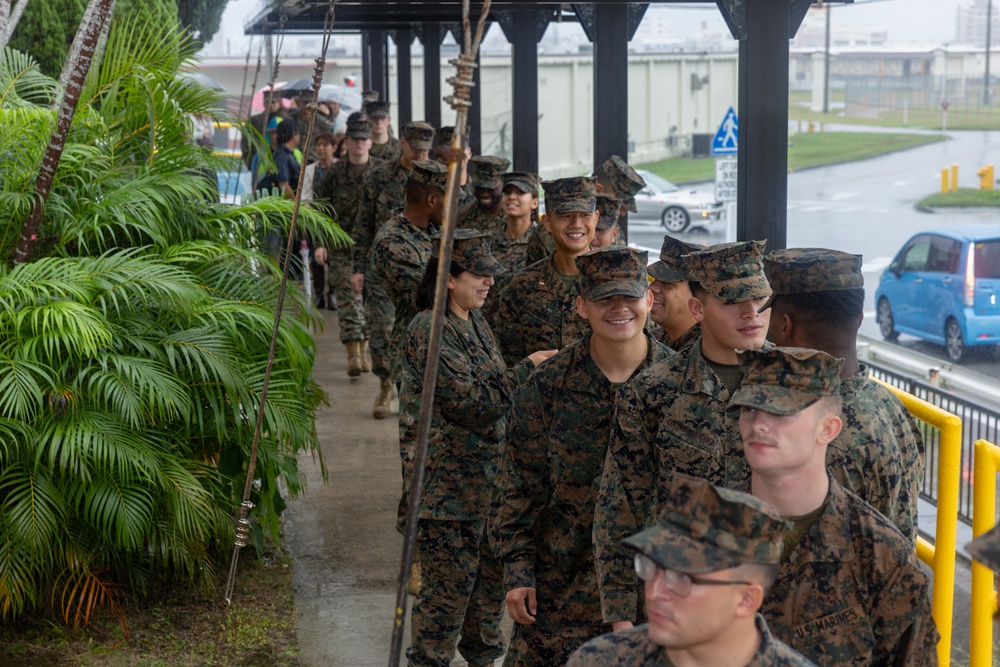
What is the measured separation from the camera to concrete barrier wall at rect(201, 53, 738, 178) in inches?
1401

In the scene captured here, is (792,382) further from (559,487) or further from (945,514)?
(945,514)

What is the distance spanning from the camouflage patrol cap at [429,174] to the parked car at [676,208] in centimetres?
2274

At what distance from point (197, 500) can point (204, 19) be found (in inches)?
581

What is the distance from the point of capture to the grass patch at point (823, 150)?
45438 mm

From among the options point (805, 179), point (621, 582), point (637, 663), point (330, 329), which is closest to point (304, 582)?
point (621, 582)

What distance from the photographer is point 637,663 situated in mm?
2172

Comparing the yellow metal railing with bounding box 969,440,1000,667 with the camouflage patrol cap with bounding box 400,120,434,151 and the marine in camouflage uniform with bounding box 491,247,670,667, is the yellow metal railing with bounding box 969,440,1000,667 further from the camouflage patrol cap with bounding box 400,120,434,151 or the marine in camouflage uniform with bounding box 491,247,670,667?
the camouflage patrol cap with bounding box 400,120,434,151

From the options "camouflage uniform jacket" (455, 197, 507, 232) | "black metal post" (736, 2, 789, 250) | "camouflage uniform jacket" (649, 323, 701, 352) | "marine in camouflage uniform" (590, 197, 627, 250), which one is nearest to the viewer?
"camouflage uniform jacket" (649, 323, 701, 352)

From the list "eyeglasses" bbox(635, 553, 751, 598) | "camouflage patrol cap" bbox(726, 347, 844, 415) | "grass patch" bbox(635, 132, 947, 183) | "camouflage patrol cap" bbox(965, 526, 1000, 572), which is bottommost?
"grass patch" bbox(635, 132, 947, 183)

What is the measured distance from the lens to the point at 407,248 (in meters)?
6.48

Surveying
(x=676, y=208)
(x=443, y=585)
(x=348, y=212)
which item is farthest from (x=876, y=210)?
(x=443, y=585)

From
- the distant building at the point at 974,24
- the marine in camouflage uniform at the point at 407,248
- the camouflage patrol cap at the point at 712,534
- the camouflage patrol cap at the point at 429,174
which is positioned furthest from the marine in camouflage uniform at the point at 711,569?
the distant building at the point at 974,24

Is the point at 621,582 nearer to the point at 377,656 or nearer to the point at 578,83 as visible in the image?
the point at 377,656

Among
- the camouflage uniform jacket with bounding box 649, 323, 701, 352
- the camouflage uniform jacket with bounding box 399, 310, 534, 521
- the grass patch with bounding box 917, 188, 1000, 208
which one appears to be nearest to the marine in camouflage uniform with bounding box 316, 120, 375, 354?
the camouflage uniform jacket with bounding box 399, 310, 534, 521
